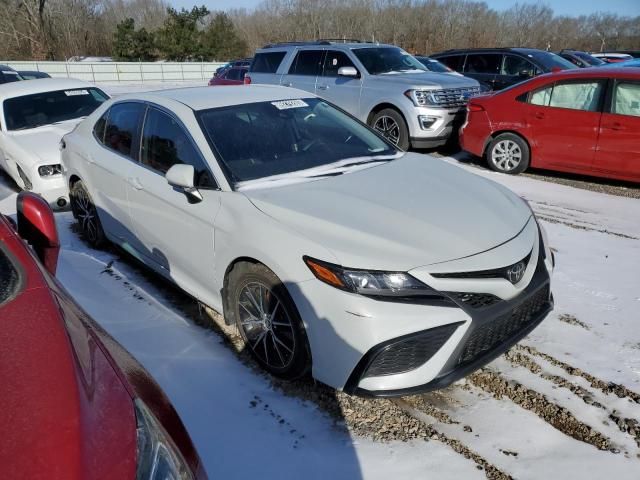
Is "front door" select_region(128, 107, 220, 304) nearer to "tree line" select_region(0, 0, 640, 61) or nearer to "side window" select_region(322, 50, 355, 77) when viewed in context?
"side window" select_region(322, 50, 355, 77)

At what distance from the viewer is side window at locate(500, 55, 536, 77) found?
36.9ft

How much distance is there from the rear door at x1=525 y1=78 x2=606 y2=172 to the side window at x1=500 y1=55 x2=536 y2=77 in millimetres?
4514

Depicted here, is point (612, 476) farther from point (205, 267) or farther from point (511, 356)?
point (205, 267)

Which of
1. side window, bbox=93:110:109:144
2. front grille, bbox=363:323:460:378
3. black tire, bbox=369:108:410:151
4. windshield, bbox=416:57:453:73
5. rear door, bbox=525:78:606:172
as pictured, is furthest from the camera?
windshield, bbox=416:57:453:73

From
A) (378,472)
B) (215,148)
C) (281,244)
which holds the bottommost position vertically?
(378,472)

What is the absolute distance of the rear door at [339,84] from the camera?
29.8 ft

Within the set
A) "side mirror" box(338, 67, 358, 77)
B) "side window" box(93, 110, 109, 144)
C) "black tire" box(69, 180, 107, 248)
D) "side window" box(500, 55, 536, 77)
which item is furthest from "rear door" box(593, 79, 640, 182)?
"black tire" box(69, 180, 107, 248)

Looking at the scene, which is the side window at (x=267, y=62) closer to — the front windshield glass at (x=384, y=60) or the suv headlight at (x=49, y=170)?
the front windshield glass at (x=384, y=60)

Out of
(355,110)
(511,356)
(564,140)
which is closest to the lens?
(511,356)

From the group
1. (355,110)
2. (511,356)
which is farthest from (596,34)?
(511,356)

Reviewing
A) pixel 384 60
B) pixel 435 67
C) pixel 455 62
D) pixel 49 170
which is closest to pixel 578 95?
pixel 384 60

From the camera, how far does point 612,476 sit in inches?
91.3

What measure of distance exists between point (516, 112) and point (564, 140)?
33.0 inches

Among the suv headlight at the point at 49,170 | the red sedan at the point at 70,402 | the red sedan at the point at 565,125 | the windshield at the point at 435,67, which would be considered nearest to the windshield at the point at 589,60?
the windshield at the point at 435,67
